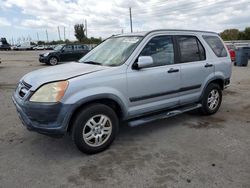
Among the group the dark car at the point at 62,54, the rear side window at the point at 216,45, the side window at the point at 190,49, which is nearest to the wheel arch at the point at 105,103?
the side window at the point at 190,49

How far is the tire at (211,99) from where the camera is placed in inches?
202

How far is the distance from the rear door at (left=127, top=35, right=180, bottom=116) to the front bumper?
1.08 metres

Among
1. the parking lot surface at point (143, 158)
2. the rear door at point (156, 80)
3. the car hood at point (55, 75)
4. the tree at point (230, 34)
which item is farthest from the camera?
the tree at point (230, 34)

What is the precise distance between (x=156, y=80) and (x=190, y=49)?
120 centimetres

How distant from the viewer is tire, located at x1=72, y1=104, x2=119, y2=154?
134 inches

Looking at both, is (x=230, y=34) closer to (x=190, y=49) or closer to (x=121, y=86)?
(x=190, y=49)

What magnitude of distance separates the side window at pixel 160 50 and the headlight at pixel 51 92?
1.42 meters

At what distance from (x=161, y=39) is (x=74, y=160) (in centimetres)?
247

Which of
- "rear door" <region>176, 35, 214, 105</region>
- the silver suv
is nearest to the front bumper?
the silver suv

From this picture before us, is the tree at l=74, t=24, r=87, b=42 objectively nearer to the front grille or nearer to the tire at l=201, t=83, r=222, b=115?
the tire at l=201, t=83, r=222, b=115

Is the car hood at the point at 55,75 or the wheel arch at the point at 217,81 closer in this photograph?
the car hood at the point at 55,75

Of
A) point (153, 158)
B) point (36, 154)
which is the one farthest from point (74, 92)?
point (153, 158)

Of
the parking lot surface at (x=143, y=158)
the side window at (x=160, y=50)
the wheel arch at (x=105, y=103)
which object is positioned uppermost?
the side window at (x=160, y=50)

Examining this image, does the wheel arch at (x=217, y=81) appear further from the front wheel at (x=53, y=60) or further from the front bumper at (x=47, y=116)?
the front wheel at (x=53, y=60)
